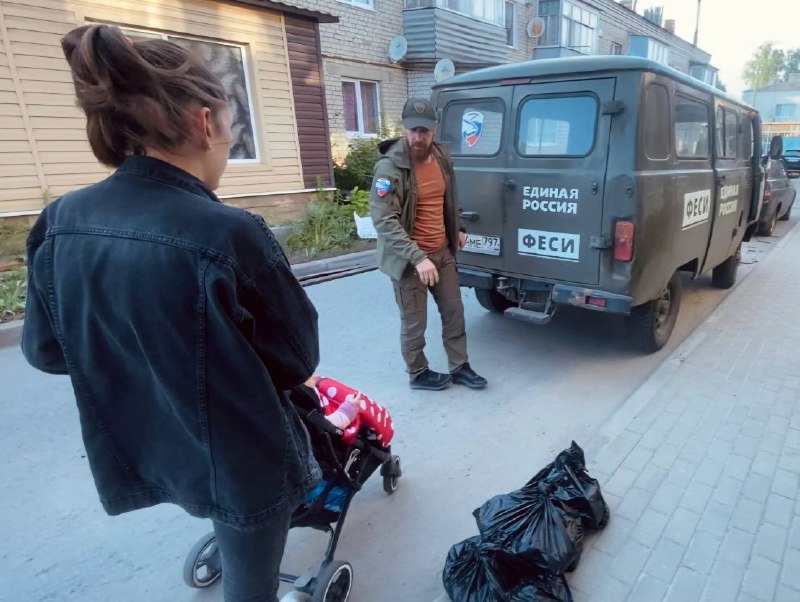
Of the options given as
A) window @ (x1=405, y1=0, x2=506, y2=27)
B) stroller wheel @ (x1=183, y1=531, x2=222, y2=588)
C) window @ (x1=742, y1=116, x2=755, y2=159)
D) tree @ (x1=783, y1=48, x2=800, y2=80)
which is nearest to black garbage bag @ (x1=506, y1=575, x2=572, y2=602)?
stroller wheel @ (x1=183, y1=531, x2=222, y2=588)

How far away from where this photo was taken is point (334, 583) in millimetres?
1974

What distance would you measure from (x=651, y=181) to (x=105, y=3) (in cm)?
741

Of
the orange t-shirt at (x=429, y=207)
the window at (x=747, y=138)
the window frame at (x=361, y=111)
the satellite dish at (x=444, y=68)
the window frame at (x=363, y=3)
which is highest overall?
the window frame at (x=363, y=3)

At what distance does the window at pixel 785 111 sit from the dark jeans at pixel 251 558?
5819cm

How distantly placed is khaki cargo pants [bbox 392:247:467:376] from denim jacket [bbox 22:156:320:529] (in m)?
2.31

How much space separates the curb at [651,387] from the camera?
3156mm

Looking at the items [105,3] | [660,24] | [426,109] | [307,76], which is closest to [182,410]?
[426,109]

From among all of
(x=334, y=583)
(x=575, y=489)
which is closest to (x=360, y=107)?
(x=575, y=489)

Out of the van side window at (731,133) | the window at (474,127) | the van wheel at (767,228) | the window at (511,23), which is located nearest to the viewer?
the window at (474,127)

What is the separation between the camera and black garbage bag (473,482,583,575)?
197 cm

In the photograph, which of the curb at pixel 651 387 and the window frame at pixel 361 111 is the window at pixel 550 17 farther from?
the curb at pixel 651 387

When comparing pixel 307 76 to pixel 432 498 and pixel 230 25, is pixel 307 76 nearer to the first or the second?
pixel 230 25

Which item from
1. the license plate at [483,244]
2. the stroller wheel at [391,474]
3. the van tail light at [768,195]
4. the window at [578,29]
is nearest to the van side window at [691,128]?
the license plate at [483,244]

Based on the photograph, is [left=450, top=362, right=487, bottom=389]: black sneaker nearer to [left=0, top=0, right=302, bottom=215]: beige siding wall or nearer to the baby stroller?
the baby stroller
